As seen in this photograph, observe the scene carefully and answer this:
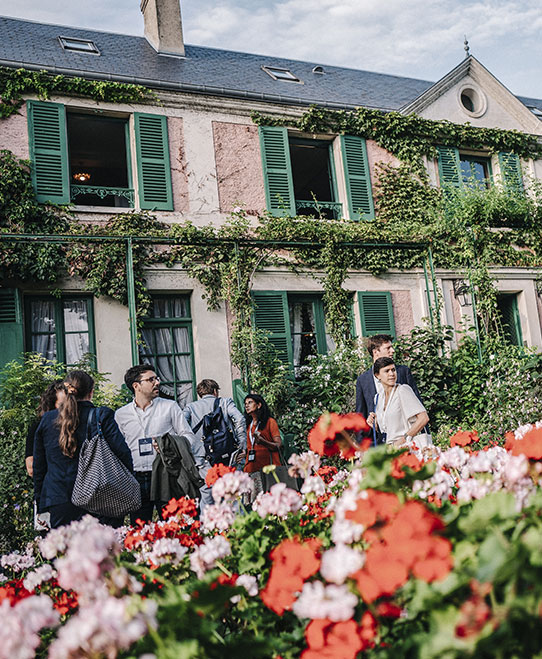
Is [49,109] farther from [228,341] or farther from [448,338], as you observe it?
[448,338]

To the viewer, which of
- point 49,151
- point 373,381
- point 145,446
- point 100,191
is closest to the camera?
point 145,446

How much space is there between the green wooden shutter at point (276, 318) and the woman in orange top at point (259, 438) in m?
3.45

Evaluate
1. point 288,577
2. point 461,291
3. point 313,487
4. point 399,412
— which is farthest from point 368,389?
point 461,291

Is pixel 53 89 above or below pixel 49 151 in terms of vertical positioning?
above

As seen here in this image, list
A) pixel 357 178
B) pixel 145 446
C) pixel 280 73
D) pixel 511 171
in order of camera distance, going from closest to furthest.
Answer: pixel 145 446
pixel 357 178
pixel 511 171
pixel 280 73

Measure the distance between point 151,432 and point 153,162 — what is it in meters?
6.27

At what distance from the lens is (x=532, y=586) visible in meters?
1.05

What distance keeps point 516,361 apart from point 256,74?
25.1 feet

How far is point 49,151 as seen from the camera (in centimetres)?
915

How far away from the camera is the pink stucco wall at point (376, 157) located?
11406 millimetres

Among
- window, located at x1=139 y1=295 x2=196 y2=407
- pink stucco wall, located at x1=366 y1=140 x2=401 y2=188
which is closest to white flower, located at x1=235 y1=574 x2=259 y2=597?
window, located at x1=139 y1=295 x2=196 y2=407

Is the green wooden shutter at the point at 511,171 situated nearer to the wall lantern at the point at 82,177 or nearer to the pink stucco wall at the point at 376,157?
the pink stucco wall at the point at 376,157

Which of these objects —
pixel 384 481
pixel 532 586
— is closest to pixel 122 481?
pixel 384 481

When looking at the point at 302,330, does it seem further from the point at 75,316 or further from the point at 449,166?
the point at 449,166
